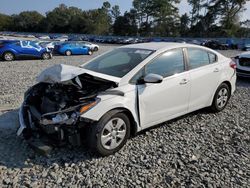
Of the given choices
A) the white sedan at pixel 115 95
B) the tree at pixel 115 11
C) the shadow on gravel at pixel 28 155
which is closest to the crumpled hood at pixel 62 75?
the white sedan at pixel 115 95

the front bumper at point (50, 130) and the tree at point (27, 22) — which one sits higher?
the tree at point (27, 22)

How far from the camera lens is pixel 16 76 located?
9734 mm

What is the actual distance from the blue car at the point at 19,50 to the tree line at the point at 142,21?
180 feet

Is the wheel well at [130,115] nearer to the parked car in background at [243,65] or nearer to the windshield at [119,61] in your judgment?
the windshield at [119,61]

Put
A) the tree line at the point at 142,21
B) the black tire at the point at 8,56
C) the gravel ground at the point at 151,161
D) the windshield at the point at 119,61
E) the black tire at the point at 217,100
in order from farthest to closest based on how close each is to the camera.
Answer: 1. the tree line at the point at 142,21
2. the black tire at the point at 8,56
3. the black tire at the point at 217,100
4. the windshield at the point at 119,61
5. the gravel ground at the point at 151,161

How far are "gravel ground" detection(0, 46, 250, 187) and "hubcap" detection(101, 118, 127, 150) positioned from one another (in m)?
0.18

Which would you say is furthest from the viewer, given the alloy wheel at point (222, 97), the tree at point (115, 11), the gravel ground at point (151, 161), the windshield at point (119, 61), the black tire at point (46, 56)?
the tree at point (115, 11)

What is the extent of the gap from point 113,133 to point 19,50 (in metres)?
14.3

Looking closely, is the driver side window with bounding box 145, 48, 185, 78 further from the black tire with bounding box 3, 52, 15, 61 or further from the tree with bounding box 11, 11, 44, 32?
the tree with bounding box 11, 11, 44, 32

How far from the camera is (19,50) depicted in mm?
16078

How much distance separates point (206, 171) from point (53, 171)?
197 centimetres

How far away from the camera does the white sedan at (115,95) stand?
3490mm

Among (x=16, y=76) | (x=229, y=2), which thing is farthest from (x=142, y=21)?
(x=16, y=76)

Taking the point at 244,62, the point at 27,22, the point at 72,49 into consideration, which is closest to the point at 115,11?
the point at 27,22
